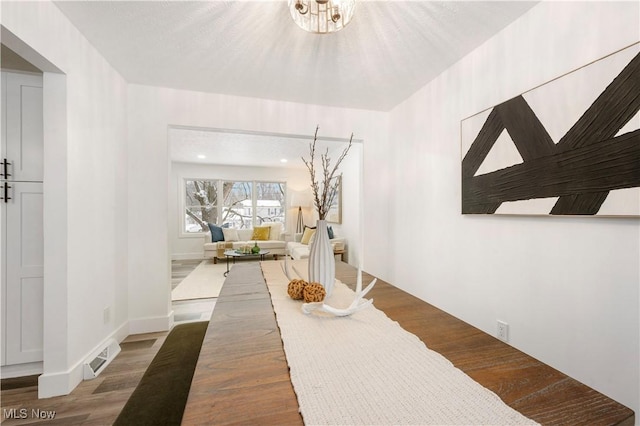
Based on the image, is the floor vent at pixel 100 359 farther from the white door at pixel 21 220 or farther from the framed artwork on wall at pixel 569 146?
the framed artwork on wall at pixel 569 146

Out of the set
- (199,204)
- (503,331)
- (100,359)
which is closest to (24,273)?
(100,359)

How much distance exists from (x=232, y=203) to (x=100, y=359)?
515cm

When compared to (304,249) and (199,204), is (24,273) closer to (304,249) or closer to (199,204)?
(304,249)

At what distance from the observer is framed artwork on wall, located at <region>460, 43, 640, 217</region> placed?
1.17m

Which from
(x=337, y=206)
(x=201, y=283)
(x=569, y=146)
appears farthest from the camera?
(x=337, y=206)

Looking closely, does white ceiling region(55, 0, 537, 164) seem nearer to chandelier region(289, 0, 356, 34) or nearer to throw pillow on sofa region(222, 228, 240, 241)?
chandelier region(289, 0, 356, 34)

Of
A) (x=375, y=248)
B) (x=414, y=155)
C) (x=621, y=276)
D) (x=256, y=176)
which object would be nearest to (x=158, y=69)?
(x=414, y=155)

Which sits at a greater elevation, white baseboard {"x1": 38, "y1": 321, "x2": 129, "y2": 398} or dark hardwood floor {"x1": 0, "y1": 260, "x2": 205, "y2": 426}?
white baseboard {"x1": 38, "y1": 321, "x2": 129, "y2": 398}

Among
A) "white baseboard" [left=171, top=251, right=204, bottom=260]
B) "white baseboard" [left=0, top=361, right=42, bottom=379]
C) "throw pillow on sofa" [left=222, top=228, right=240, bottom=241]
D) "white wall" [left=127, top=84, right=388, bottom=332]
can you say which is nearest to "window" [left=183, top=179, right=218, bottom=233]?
"white baseboard" [left=171, top=251, right=204, bottom=260]

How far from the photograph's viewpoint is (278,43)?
1897mm

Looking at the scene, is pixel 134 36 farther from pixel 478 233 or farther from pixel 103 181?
pixel 478 233

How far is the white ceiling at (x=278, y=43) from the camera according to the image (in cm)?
159

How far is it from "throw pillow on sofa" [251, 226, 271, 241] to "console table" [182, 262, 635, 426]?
5366mm

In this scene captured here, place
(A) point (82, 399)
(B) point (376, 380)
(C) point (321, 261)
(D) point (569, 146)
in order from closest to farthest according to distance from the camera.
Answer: (B) point (376, 380) → (C) point (321, 261) → (D) point (569, 146) → (A) point (82, 399)
